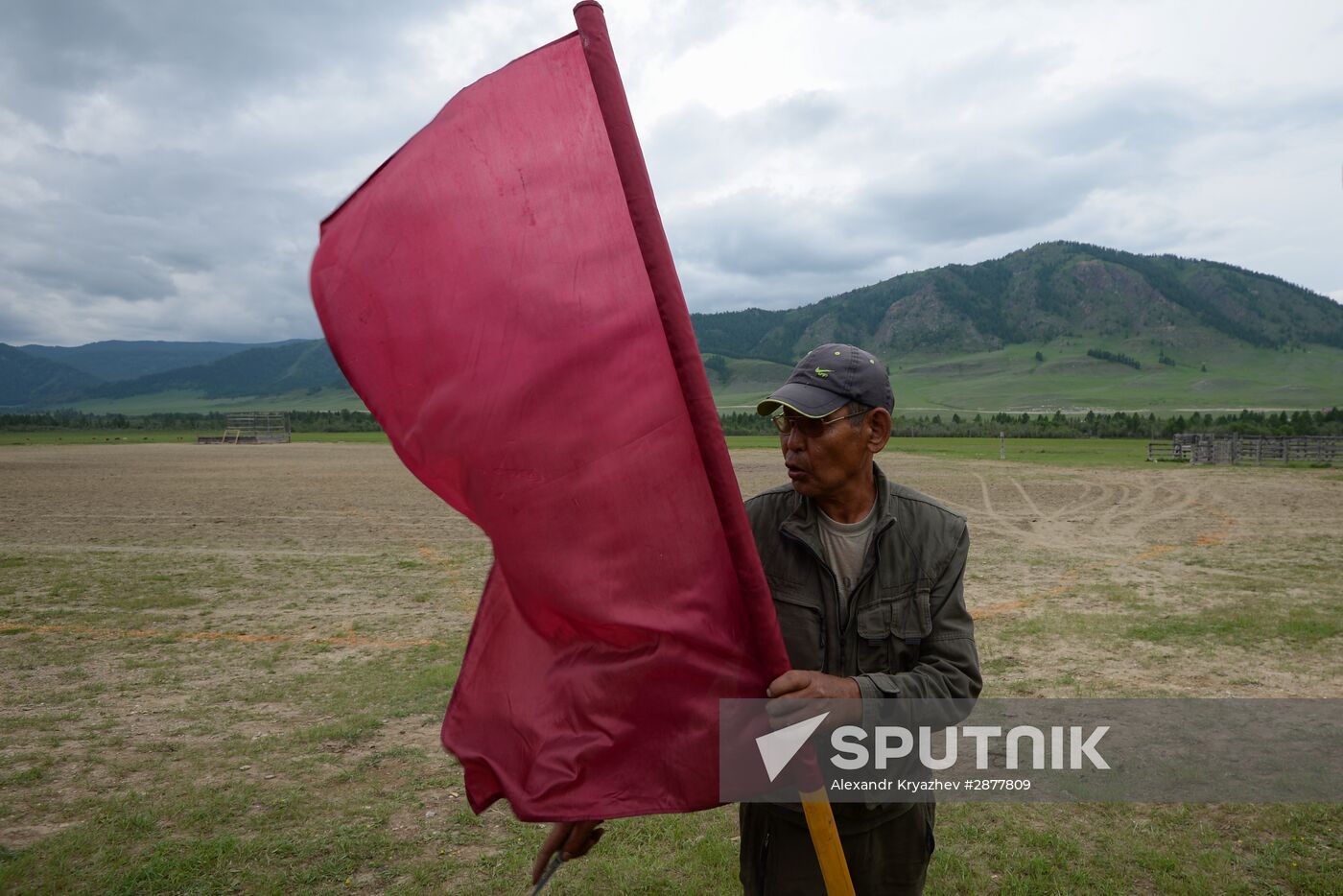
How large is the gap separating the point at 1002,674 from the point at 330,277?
23.3 feet

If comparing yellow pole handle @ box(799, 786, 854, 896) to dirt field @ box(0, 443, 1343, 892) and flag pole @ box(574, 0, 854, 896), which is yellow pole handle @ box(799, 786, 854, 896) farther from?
dirt field @ box(0, 443, 1343, 892)

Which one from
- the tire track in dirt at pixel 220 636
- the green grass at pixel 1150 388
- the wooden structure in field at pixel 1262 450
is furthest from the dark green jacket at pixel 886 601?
the green grass at pixel 1150 388

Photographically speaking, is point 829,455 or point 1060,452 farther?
point 1060,452

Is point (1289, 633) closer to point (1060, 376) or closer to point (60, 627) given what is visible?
point (60, 627)

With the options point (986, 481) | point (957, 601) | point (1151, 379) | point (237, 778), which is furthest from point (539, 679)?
point (1151, 379)

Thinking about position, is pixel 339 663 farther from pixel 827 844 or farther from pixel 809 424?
pixel 827 844

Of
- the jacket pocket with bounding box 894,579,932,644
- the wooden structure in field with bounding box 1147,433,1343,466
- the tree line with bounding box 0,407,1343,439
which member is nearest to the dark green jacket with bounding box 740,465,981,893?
the jacket pocket with bounding box 894,579,932,644

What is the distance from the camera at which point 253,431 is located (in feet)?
241

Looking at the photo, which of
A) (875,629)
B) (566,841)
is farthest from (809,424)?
(566,841)

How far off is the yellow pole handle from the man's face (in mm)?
759

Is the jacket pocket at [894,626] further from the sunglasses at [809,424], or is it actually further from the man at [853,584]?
the sunglasses at [809,424]

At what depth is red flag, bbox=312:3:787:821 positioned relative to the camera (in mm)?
1664

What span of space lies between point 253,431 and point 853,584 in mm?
81419

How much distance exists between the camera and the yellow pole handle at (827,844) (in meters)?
1.67
